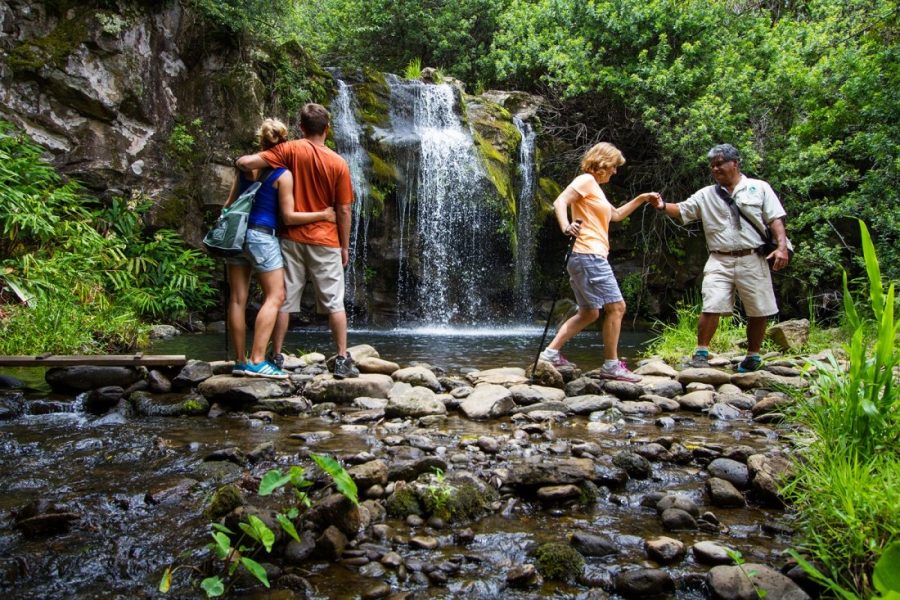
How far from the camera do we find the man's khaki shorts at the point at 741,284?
200 inches

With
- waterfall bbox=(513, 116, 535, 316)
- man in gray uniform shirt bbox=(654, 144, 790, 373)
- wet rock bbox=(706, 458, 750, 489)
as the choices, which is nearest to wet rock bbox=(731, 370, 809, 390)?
man in gray uniform shirt bbox=(654, 144, 790, 373)

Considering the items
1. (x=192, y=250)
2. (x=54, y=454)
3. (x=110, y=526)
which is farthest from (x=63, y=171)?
(x=110, y=526)

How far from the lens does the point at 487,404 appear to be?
158 inches

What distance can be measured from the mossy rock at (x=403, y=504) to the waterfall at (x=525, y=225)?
1061 centimetres

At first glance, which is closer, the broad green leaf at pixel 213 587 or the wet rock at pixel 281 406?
the broad green leaf at pixel 213 587

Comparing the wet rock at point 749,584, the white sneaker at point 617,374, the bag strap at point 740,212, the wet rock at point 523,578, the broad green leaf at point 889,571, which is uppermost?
the bag strap at point 740,212

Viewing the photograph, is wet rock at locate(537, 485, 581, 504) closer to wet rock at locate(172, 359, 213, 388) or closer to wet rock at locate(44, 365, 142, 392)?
wet rock at locate(172, 359, 213, 388)

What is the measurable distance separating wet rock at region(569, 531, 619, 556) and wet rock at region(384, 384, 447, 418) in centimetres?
189

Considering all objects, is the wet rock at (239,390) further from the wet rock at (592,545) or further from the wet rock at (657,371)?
the wet rock at (657,371)

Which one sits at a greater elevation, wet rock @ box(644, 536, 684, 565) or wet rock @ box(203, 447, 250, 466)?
wet rock @ box(203, 447, 250, 466)

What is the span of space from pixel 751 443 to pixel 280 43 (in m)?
11.7

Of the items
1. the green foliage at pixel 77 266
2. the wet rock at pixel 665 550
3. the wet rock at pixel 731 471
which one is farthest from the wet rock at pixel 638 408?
the green foliage at pixel 77 266

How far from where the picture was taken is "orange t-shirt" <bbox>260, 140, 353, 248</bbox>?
435cm

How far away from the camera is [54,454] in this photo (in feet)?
10.0
